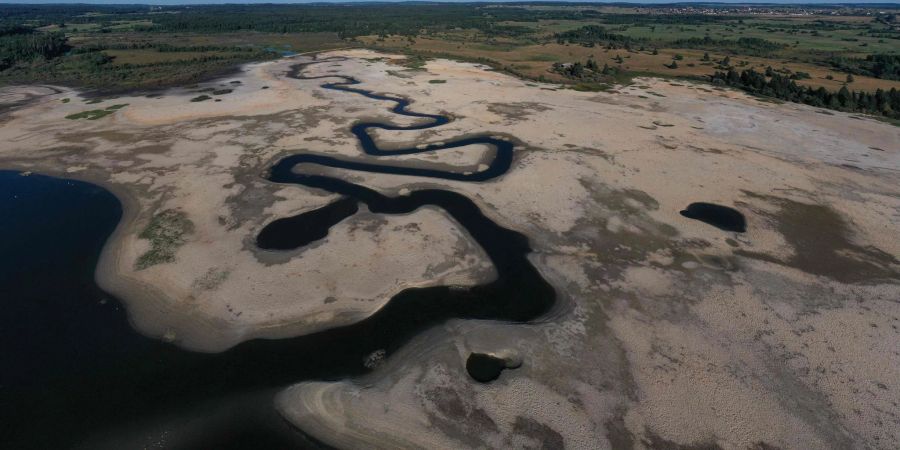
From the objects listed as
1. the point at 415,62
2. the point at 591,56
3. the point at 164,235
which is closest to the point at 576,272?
the point at 164,235

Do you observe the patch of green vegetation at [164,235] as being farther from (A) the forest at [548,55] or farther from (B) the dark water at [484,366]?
(A) the forest at [548,55]

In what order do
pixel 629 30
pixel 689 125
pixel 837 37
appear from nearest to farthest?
pixel 689 125, pixel 837 37, pixel 629 30

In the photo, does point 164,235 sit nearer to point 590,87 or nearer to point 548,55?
point 590,87

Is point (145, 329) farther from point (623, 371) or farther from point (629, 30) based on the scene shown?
point (629, 30)

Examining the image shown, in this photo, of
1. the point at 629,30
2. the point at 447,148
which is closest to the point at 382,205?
the point at 447,148

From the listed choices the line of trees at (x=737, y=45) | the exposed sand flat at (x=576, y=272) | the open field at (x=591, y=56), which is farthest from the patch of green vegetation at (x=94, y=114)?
the line of trees at (x=737, y=45)

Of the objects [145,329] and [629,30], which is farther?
[629,30]

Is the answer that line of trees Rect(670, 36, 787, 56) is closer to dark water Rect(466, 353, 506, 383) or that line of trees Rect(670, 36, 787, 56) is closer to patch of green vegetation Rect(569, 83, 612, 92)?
patch of green vegetation Rect(569, 83, 612, 92)

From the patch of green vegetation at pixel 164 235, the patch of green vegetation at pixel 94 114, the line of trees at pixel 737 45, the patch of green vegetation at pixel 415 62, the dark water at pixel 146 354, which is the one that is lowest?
the dark water at pixel 146 354
